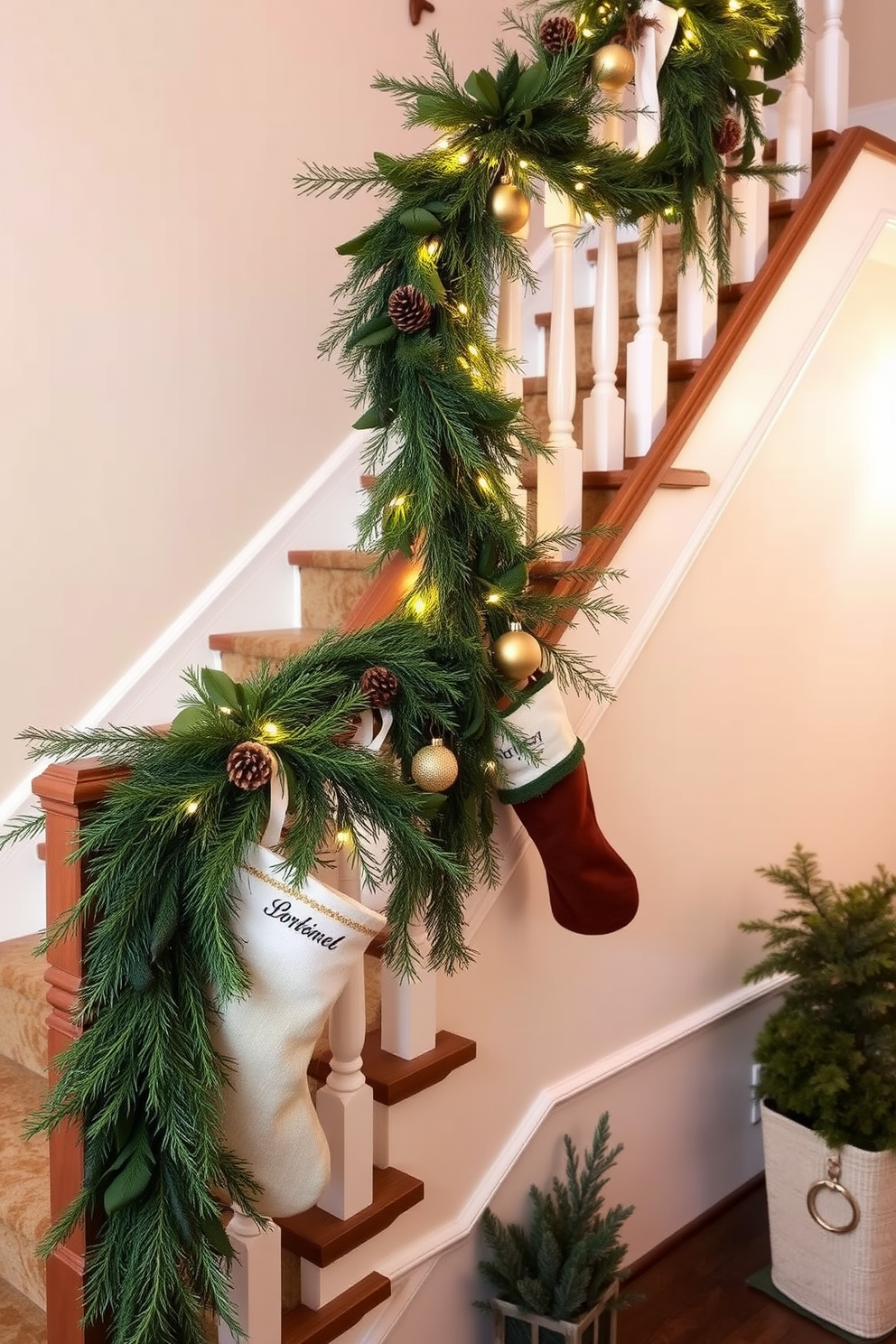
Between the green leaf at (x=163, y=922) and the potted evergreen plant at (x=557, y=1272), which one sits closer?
the green leaf at (x=163, y=922)

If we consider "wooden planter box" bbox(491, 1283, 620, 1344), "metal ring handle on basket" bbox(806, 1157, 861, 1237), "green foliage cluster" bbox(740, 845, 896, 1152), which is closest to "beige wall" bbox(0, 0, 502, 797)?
"wooden planter box" bbox(491, 1283, 620, 1344)

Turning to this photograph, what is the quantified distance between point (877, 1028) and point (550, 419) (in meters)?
1.27

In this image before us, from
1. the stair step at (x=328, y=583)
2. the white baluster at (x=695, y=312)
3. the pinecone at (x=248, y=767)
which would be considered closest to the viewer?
the pinecone at (x=248, y=767)

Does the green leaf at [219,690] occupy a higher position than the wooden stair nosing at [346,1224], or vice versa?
the green leaf at [219,690]

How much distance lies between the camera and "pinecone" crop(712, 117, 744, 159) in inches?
66.6

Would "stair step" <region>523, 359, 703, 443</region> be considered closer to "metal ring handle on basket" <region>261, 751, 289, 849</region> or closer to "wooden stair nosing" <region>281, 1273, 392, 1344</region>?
"metal ring handle on basket" <region>261, 751, 289, 849</region>

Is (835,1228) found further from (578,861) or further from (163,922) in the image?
(163,922)

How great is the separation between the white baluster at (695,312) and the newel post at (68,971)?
1287mm

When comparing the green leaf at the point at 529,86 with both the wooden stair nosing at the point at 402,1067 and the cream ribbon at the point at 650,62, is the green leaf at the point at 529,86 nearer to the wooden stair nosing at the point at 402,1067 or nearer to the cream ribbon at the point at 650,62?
the cream ribbon at the point at 650,62

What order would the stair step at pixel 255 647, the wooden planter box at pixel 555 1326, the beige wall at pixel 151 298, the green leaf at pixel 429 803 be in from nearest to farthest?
the green leaf at pixel 429 803 < the wooden planter box at pixel 555 1326 < the beige wall at pixel 151 298 < the stair step at pixel 255 647

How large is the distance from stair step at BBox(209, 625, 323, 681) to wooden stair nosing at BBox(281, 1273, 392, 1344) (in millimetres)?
1184

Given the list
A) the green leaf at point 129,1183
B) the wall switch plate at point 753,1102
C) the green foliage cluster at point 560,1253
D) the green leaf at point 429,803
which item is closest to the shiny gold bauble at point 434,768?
the green leaf at point 429,803

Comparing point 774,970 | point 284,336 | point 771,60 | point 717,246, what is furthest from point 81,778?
point 284,336

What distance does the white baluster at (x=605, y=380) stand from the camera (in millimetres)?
1749
